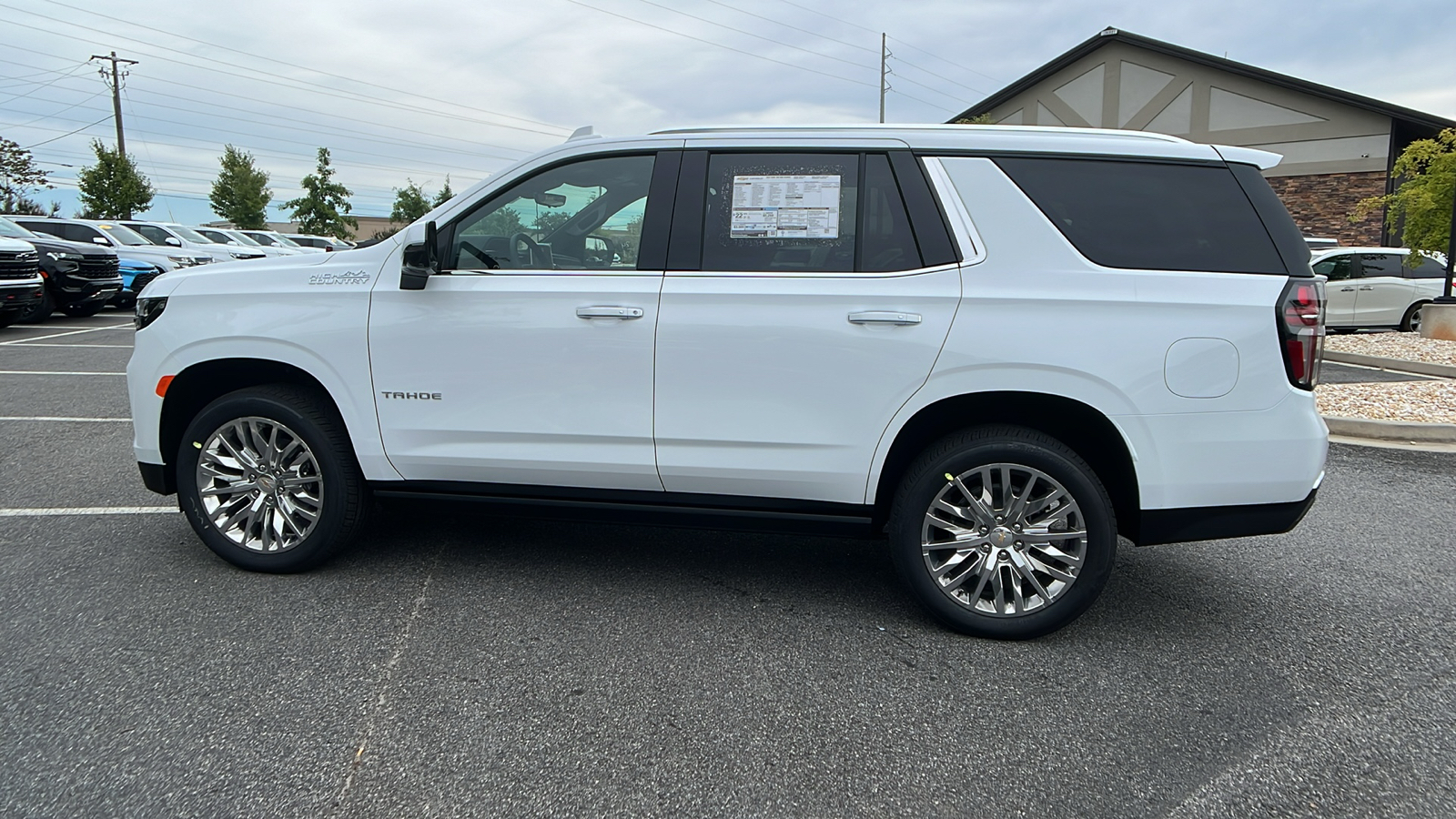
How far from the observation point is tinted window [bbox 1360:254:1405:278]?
15023 millimetres

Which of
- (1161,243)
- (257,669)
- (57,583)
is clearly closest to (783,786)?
(257,669)

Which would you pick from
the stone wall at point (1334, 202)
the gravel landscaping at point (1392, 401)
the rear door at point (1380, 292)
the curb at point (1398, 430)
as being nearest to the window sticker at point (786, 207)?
the curb at point (1398, 430)

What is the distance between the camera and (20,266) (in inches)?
533

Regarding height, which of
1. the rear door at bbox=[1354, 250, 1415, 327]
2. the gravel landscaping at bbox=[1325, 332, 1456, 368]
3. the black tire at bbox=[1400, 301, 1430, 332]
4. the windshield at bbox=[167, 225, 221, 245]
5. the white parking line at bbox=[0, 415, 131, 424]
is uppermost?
the windshield at bbox=[167, 225, 221, 245]

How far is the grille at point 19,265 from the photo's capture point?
43.0ft

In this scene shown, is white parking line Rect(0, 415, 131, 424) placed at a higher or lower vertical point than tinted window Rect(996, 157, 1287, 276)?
lower

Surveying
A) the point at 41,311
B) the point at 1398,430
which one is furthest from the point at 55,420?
the point at 1398,430

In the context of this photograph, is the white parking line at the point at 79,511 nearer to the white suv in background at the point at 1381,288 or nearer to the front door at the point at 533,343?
the front door at the point at 533,343

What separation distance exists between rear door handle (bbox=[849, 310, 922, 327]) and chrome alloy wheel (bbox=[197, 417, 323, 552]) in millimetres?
2440

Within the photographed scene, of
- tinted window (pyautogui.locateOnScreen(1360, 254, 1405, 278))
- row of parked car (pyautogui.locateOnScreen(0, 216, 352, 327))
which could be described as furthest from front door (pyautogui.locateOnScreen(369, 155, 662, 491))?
tinted window (pyautogui.locateOnScreen(1360, 254, 1405, 278))

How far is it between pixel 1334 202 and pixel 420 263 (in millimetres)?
30930

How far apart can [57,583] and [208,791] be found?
2.11 meters

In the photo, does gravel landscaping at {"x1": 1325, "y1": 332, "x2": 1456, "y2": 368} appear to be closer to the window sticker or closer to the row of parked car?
the window sticker

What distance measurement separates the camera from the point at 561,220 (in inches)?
150
